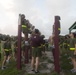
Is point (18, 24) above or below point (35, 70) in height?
above

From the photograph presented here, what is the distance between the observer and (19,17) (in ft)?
39.3

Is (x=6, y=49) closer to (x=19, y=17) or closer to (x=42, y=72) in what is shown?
(x=19, y=17)

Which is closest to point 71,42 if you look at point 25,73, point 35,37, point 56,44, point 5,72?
point 56,44

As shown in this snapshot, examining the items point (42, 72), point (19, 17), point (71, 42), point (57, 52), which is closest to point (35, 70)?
point (42, 72)

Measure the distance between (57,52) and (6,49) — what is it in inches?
136

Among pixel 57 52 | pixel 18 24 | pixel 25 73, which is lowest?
pixel 25 73

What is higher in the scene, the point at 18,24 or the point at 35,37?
the point at 18,24

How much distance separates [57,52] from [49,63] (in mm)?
2273

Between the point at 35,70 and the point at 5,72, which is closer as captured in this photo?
the point at 35,70

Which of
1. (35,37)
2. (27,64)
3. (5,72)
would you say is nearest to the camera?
(35,37)

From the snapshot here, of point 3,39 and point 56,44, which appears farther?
point 3,39

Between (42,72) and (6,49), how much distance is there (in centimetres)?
302

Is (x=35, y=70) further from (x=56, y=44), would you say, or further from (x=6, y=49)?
(x=6, y=49)

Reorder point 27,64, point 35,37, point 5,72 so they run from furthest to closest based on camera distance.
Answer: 1. point 27,64
2. point 5,72
3. point 35,37
